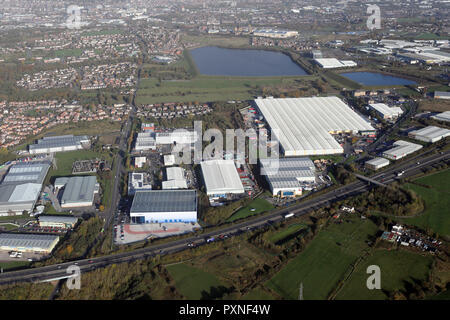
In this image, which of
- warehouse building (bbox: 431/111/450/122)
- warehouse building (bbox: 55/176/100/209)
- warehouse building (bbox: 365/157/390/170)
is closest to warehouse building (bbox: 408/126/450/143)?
warehouse building (bbox: 431/111/450/122)

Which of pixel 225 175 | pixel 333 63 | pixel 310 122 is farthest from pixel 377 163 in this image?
pixel 333 63

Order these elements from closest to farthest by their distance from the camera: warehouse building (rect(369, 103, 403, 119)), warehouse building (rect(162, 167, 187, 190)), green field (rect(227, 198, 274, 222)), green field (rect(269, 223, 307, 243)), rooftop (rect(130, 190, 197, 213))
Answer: green field (rect(269, 223, 307, 243)) → rooftop (rect(130, 190, 197, 213)) → green field (rect(227, 198, 274, 222)) → warehouse building (rect(162, 167, 187, 190)) → warehouse building (rect(369, 103, 403, 119))

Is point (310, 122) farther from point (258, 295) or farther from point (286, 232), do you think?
point (258, 295)

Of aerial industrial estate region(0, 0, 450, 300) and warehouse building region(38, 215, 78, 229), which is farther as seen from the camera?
warehouse building region(38, 215, 78, 229)

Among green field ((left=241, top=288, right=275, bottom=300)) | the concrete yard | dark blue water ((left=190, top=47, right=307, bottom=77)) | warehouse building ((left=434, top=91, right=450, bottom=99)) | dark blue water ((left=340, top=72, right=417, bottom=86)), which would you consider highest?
dark blue water ((left=190, top=47, right=307, bottom=77))

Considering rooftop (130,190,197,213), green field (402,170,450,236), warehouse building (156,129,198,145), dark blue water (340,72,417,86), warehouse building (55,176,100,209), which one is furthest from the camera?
dark blue water (340,72,417,86)

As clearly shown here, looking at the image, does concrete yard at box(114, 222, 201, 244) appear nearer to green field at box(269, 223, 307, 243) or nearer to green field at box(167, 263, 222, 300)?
green field at box(167, 263, 222, 300)

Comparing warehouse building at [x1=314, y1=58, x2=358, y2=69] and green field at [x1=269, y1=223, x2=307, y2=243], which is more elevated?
warehouse building at [x1=314, y1=58, x2=358, y2=69]
